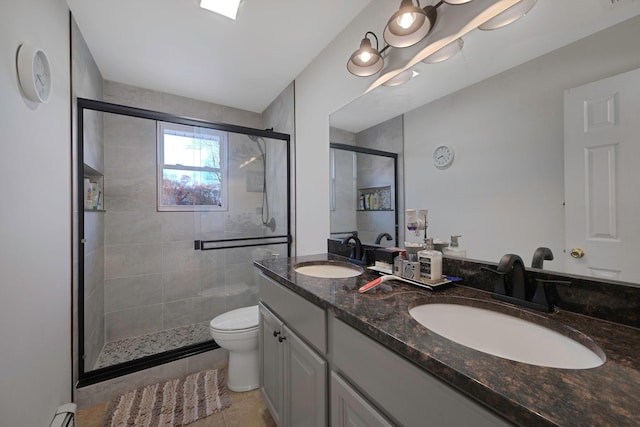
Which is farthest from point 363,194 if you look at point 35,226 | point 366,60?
point 35,226

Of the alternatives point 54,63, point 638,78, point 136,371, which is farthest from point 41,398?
point 638,78

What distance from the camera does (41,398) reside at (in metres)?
1.11

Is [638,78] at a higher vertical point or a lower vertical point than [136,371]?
higher

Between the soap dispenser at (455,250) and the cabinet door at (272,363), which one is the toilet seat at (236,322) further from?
the soap dispenser at (455,250)

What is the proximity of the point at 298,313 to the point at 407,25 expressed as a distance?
139 cm

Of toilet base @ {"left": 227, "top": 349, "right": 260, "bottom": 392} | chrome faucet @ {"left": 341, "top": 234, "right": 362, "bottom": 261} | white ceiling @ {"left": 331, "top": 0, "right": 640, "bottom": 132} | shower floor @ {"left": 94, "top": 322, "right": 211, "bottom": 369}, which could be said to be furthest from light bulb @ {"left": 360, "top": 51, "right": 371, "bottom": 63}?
shower floor @ {"left": 94, "top": 322, "right": 211, "bottom": 369}

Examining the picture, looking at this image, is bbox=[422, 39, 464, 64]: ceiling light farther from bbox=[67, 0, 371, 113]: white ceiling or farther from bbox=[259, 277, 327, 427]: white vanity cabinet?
bbox=[259, 277, 327, 427]: white vanity cabinet

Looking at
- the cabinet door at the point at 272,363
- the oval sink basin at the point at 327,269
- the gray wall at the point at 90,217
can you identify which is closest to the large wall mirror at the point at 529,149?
the oval sink basin at the point at 327,269

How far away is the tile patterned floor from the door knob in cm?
167

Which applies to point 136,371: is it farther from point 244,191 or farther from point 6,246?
point 244,191

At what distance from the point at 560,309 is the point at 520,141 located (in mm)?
584

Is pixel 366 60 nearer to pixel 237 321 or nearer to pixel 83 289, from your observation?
pixel 237 321

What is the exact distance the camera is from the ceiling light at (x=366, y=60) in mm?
1372

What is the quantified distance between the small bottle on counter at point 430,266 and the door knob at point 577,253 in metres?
0.39
